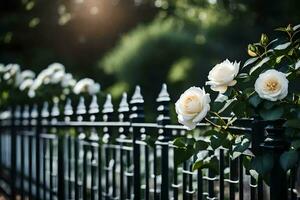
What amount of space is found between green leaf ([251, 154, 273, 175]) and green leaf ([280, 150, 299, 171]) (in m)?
0.10

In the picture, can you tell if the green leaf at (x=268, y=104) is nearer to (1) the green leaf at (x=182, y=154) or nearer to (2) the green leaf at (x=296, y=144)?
(2) the green leaf at (x=296, y=144)

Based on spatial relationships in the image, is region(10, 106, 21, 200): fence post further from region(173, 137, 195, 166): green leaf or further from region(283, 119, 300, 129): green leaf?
region(283, 119, 300, 129): green leaf

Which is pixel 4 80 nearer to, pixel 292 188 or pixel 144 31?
pixel 292 188

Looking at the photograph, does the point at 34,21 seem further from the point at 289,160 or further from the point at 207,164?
the point at 289,160

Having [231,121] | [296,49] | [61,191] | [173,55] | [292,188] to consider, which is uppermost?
[173,55]

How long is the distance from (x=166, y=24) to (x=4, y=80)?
10207mm

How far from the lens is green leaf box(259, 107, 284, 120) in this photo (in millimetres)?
2514

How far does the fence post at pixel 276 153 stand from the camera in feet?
8.36

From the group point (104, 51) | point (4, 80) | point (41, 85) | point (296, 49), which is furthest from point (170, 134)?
point (104, 51)

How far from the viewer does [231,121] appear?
2859 millimetres

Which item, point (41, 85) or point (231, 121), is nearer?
point (231, 121)

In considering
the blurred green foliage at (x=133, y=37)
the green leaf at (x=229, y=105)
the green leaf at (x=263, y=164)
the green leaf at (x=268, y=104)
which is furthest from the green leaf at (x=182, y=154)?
the blurred green foliage at (x=133, y=37)

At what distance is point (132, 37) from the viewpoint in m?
18.1

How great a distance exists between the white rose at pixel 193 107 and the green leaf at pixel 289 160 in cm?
44
